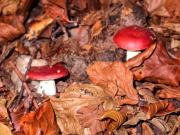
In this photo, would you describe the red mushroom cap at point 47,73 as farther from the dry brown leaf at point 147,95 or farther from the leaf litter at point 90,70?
the dry brown leaf at point 147,95

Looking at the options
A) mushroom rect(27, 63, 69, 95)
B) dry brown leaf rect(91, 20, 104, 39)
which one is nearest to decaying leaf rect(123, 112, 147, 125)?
mushroom rect(27, 63, 69, 95)

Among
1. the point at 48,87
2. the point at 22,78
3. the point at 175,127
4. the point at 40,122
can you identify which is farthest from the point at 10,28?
the point at 175,127

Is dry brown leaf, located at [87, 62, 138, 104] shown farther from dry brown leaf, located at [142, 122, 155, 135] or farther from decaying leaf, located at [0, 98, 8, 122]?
decaying leaf, located at [0, 98, 8, 122]

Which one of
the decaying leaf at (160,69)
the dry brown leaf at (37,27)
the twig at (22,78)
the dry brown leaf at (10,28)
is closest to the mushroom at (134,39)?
the decaying leaf at (160,69)

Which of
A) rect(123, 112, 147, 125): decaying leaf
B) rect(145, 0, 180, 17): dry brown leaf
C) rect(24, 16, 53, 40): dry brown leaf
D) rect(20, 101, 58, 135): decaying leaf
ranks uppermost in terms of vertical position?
rect(145, 0, 180, 17): dry brown leaf

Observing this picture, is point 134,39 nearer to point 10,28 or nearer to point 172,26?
point 172,26
